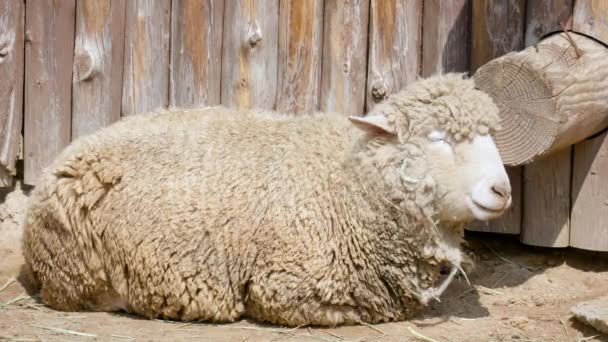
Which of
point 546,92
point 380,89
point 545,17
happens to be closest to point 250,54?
point 380,89

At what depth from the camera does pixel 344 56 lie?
244 inches

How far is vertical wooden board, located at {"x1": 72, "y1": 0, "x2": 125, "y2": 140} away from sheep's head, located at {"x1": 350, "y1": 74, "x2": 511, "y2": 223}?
218 centimetres

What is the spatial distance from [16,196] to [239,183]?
2.24 m

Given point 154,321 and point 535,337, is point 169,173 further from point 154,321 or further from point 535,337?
point 535,337

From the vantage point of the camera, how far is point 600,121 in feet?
18.0

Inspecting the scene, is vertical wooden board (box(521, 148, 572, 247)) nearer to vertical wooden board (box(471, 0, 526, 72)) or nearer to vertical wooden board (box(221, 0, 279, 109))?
vertical wooden board (box(471, 0, 526, 72))

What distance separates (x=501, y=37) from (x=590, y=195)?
3.69 feet

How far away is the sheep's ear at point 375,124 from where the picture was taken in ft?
16.2

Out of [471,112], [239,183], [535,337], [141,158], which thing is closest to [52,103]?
[141,158]

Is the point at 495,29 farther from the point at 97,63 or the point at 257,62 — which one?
the point at 97,63

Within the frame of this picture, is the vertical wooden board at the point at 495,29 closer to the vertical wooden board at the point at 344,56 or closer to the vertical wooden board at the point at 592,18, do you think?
the vertical wooden board at the point at 592,18

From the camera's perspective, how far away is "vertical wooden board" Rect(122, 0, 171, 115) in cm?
634

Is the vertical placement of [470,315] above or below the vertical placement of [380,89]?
below

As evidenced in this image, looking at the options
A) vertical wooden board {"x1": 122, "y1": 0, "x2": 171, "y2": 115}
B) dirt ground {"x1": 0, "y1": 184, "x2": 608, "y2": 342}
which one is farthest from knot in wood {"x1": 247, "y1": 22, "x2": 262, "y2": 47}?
dirt ground {"x1": 0, "y1": 184, "x2": 608, "y2": 342}
